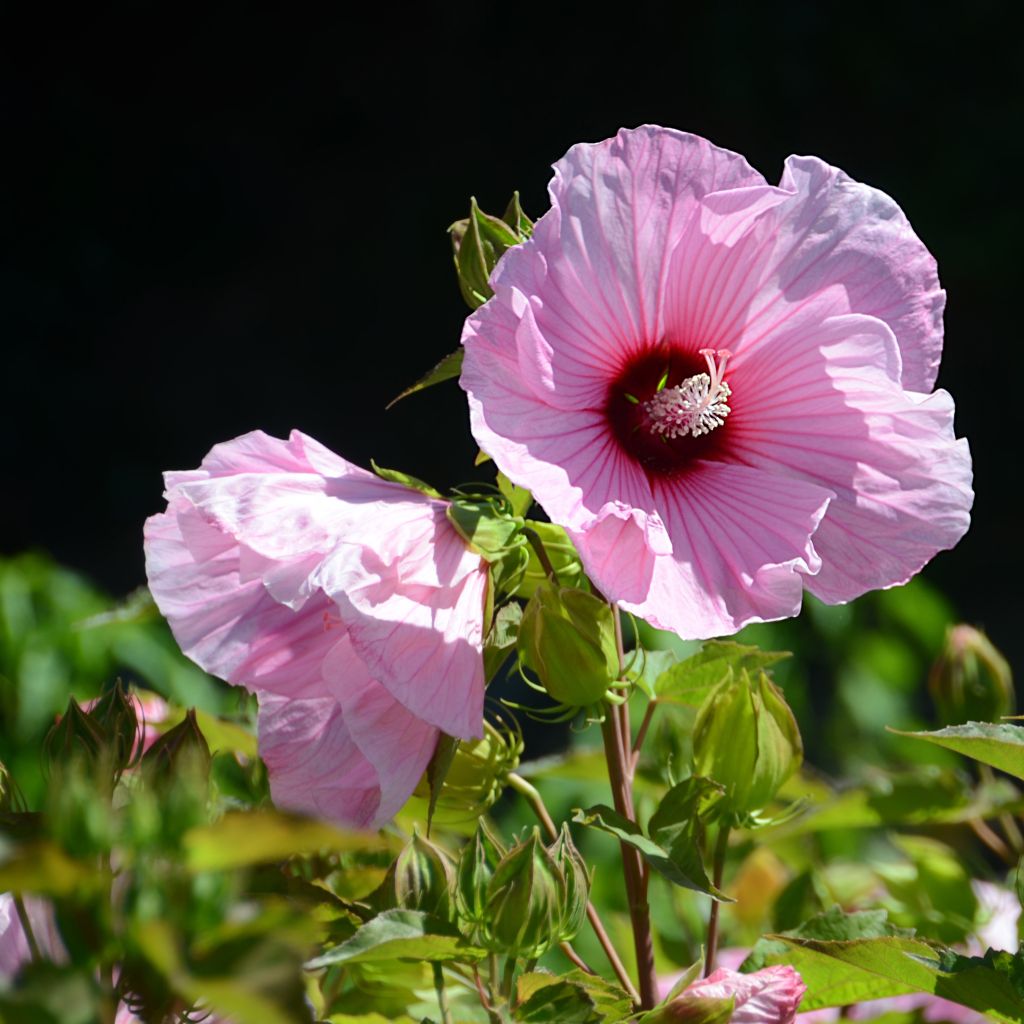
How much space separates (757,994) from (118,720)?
269 millimetres

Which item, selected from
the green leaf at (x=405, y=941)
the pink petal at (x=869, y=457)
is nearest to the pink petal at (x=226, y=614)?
the green leaf at (x=405, y=941)

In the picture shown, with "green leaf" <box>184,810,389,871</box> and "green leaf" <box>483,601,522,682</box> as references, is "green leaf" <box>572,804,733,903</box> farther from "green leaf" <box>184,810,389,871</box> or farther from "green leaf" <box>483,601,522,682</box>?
"green leaf" <box>184,810,389,871</box>

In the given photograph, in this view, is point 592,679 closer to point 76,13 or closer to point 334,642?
point 334,642

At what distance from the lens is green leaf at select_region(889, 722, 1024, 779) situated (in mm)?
539

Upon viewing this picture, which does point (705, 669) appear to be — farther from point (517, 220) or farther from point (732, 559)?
point (517, 220)

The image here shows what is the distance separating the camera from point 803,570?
0.56 meters

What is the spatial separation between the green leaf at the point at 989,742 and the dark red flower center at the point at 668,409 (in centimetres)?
17

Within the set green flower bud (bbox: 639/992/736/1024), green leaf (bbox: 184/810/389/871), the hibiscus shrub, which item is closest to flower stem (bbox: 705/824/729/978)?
the hibiscus shrub

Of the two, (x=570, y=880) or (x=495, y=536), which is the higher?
(x=495, y=536)

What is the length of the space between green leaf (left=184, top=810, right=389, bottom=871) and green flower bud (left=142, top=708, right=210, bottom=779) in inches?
6.1

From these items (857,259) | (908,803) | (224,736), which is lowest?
(908,803)

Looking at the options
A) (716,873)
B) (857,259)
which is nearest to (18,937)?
(716,873)

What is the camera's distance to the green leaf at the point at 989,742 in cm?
54

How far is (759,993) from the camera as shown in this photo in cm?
56
